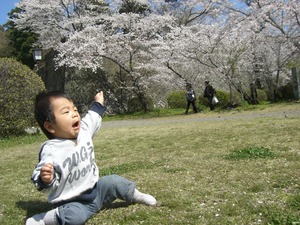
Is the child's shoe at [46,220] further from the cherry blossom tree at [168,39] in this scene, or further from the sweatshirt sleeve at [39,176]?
the cherry blossom tree at [168,39]

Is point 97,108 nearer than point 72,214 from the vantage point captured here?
No

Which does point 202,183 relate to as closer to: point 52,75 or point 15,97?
point 15,97

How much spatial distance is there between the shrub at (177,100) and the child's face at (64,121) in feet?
67.9

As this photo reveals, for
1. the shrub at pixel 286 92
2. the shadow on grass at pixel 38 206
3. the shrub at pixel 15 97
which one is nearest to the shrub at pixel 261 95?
the shrub at pixel 286 92

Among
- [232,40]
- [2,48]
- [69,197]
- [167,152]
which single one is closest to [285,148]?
[167,152]

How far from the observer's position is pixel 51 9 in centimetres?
2711

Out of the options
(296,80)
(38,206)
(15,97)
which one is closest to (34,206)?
(38,206)

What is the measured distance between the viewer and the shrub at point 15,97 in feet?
42.7

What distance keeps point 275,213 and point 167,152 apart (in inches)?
163

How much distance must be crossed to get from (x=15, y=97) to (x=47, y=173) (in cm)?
1090

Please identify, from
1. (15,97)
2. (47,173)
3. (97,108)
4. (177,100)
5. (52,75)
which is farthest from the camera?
(52,75)

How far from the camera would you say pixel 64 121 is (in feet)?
11.4

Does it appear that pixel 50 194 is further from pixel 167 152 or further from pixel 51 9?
pixel 51 9

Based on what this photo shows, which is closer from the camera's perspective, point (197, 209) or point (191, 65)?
point (197, 209)
